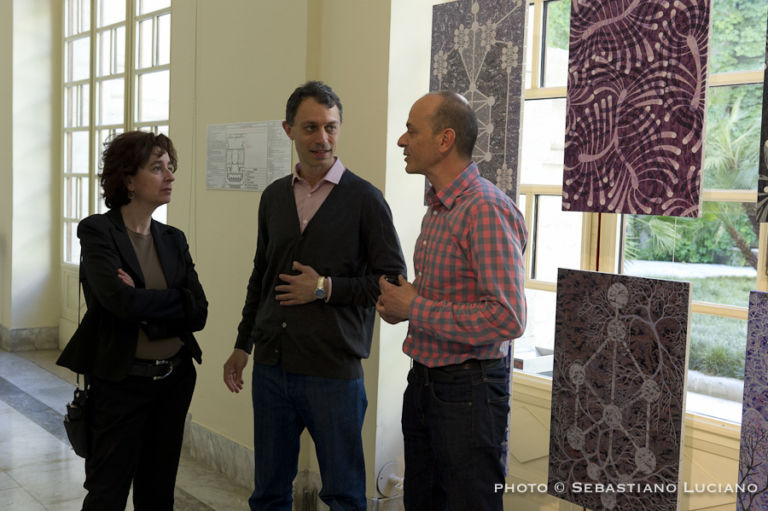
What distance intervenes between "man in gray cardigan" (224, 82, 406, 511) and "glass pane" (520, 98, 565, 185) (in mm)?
809

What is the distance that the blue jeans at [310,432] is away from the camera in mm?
2637

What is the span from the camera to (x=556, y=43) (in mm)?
3100

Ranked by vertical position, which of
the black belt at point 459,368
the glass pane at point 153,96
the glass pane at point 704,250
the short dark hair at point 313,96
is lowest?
the black belt at point 459,368

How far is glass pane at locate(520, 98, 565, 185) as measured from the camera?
3.11m

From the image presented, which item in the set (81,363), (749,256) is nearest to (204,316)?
(81,363)

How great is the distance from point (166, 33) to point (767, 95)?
487cm

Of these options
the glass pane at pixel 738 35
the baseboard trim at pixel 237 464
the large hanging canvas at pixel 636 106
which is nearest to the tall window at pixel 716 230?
the glass pane at pixel 738 35

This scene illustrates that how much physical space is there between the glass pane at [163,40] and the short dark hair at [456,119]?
169 inches

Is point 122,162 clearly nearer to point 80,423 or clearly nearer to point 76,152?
point 80,423

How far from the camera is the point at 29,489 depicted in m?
4.07

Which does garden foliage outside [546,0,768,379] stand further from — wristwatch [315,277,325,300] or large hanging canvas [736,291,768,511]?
wristwatch [315,277,325,300]

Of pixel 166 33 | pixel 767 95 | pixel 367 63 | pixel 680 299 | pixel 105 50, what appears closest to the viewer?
pixel 767 95

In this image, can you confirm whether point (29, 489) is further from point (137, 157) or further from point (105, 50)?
point (105, 50)

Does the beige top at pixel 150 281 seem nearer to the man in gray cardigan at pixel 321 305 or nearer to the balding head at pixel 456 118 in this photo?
the man in gray cardigan at pixel 321 305
